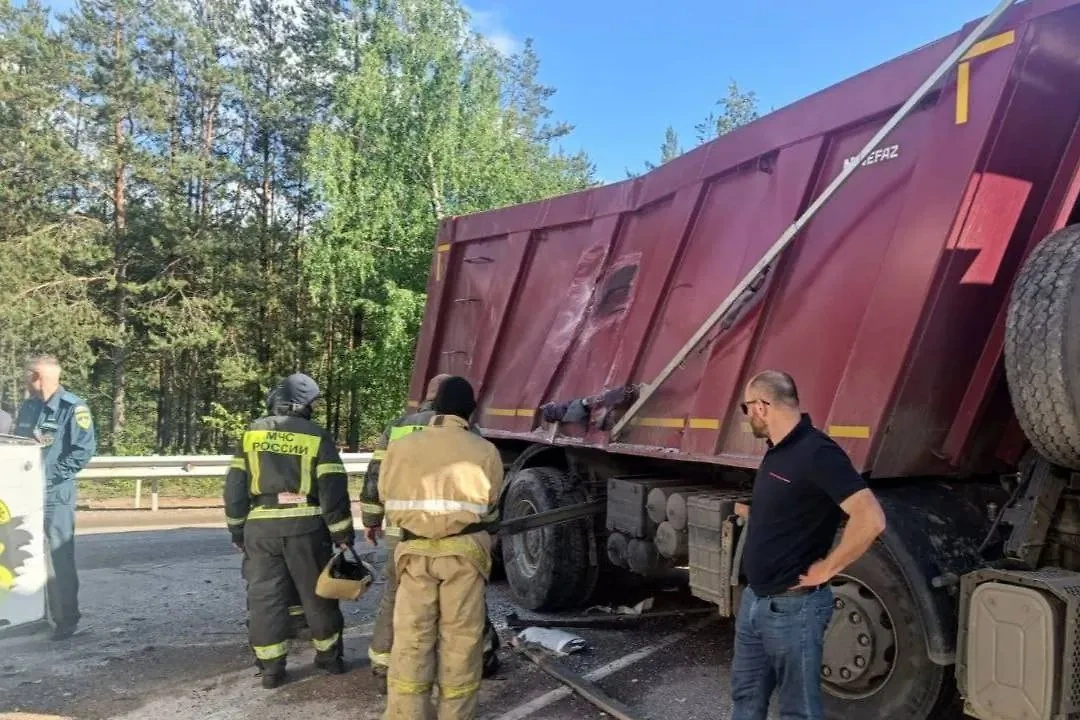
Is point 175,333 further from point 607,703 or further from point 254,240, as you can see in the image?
point 607,703

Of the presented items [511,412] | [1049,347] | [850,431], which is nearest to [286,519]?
[511,412]

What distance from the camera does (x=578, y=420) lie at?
5.45 m

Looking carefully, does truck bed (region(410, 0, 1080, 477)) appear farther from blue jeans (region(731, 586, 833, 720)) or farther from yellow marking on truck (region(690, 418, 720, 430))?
blue jeans (region(731, 586, 833, 720))

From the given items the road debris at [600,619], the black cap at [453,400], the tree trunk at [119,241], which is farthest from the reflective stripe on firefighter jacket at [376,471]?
the tree trunk at [119,241]

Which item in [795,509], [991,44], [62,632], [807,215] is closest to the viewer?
[795,509]

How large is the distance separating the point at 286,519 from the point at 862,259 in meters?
3.12

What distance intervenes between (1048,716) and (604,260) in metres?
3.74

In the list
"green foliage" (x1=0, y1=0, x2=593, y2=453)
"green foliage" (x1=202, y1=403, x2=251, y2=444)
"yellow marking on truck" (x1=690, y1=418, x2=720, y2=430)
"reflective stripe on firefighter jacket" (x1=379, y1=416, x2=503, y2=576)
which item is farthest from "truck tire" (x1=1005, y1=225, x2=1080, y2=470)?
"green foliage" (x1=202, y1=403, x2=251, y2=444)

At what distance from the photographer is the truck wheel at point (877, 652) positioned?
10.5 feet

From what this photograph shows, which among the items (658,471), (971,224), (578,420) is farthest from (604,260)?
(971,224)

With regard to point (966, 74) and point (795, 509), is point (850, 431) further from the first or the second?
point (966, 74)

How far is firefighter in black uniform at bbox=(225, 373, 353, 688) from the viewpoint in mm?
4398

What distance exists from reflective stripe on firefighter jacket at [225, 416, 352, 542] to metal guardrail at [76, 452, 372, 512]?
21.6 feet

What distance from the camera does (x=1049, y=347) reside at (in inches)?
112
